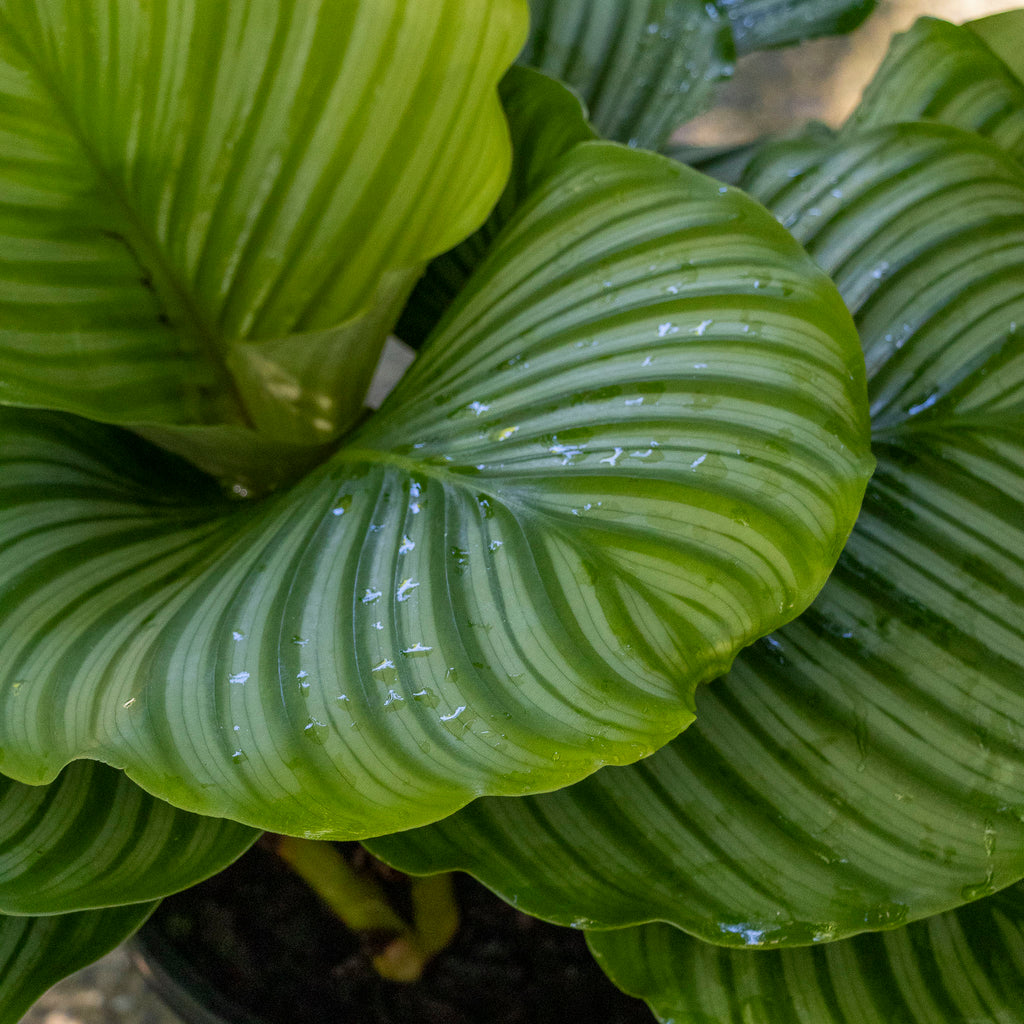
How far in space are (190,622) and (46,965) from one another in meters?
0.19

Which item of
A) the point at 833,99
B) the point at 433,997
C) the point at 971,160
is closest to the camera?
the point at 971,160

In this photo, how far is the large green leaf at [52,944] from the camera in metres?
0.39

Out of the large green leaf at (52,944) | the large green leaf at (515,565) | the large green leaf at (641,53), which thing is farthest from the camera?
the large green leaf at (641,53)

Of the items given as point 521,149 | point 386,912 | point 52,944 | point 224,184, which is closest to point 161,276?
point 224,184

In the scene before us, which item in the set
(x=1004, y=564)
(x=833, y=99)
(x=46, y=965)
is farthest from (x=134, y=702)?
(x=833, y=99)

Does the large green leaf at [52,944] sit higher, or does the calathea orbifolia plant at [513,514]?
the calathea orbifolia plant at [513,514]

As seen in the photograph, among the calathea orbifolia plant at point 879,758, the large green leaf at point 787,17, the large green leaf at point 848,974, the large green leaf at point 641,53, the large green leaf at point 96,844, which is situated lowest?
A: the large green leaf at point 96,844

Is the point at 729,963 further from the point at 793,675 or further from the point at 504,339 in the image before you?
the point at 504,339

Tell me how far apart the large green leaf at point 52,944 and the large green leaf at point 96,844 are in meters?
0.04

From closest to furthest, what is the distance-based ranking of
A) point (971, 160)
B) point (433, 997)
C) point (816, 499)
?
point (816, 499) < point (971, 160) < point (433, 997)

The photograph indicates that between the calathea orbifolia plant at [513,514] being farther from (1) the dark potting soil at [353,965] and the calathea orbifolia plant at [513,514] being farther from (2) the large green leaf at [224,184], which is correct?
(1) the dark potting soil at [353,965]

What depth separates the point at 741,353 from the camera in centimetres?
32

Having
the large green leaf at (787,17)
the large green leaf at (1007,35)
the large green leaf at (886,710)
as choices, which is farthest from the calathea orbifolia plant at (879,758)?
the large green leaf at (787,17)

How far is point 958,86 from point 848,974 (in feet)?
1.41
